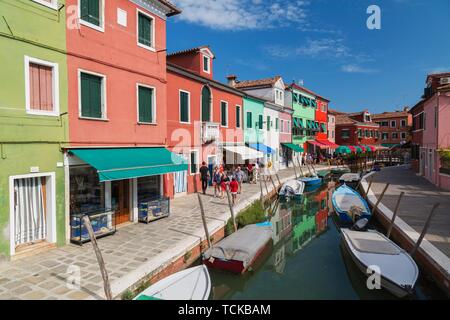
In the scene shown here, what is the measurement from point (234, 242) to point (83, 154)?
18.1 ft

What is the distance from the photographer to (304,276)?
8961 mm

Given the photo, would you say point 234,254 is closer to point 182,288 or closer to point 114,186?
point 182,288

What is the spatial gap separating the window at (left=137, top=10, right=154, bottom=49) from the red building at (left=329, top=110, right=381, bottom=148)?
41.5 m

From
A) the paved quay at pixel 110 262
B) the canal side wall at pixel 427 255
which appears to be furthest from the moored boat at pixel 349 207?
the paved quay at pixel 110 262

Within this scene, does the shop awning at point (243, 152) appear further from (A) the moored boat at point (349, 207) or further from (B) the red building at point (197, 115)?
(A) the moored boat at point (349, 207)

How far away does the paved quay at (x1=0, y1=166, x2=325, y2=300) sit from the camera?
6.07m

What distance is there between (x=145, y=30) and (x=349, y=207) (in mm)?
12747

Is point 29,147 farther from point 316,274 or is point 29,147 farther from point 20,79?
point 316,274

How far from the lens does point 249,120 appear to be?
24.6 meters

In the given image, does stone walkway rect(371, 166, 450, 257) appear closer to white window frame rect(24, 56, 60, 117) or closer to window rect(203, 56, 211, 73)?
white window frame rect(24, 56, 60, 117)

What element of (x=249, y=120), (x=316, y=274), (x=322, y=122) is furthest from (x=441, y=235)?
(x=322, y=122)

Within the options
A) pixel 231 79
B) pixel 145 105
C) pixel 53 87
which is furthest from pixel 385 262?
pixel 231 79

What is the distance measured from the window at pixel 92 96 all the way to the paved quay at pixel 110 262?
4158 millimetres

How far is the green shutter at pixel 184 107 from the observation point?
1593cm
